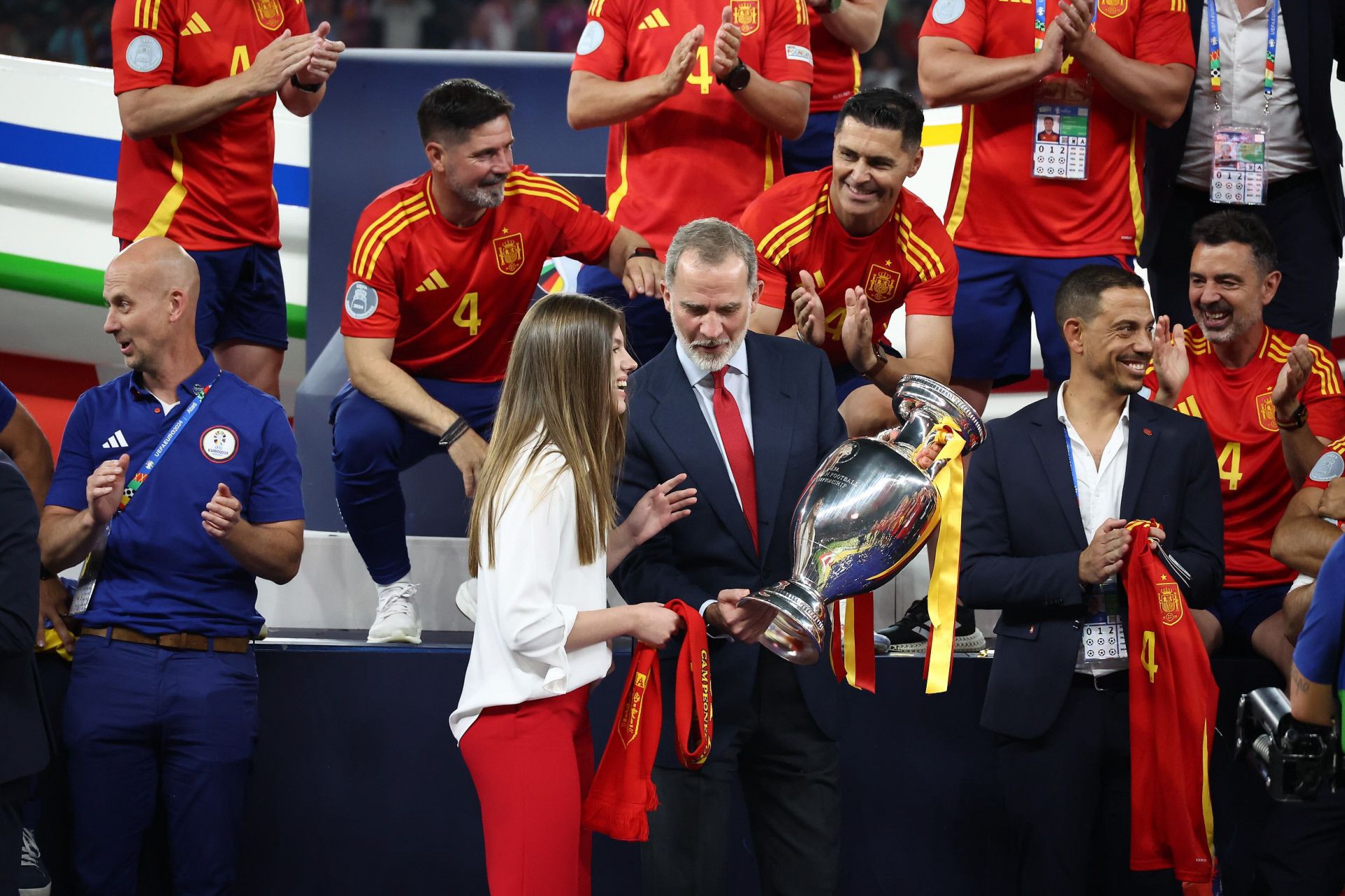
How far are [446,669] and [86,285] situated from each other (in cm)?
376

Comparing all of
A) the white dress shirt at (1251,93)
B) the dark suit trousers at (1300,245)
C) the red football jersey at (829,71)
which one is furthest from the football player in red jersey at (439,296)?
the dark suit trousers at (1300,245)

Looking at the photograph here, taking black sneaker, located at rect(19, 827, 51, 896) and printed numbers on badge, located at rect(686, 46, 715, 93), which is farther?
printed numbers on badge, located at rect(686, 46, 715, 93)

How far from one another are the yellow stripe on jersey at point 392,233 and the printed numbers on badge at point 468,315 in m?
0.25

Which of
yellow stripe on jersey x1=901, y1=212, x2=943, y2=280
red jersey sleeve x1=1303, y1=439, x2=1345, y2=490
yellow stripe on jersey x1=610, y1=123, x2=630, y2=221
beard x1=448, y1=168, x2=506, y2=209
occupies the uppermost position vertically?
yellow stripe on jersey x1=610, y1=123, x2=630, y2=221

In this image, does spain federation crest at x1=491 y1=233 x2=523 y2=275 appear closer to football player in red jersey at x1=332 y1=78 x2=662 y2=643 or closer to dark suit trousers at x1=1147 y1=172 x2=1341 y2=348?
football player in red jersey at x1=332 y1=78 x2=662 y2=643

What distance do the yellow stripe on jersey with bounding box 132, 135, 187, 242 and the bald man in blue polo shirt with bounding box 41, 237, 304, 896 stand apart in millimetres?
686

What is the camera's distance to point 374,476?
3.90 m

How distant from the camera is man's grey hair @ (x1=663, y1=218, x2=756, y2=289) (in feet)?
9.45

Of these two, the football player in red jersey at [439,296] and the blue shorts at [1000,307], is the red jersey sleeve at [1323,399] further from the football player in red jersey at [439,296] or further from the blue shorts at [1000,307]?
the football player in red jersey at [439,296]

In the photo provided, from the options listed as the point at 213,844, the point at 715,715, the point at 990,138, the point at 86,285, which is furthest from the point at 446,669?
the point at 86,285

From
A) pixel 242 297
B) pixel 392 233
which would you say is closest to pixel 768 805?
pixel 392 233

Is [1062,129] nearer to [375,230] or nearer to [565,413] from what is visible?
[375,230]

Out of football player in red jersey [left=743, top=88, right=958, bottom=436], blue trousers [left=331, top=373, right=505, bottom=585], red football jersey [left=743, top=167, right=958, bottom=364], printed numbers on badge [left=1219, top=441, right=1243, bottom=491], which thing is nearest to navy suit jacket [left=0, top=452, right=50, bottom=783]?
blue trousers [left=331, top=373, right=505, bottom=585]

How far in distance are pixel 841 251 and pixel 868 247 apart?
7 centimetres
